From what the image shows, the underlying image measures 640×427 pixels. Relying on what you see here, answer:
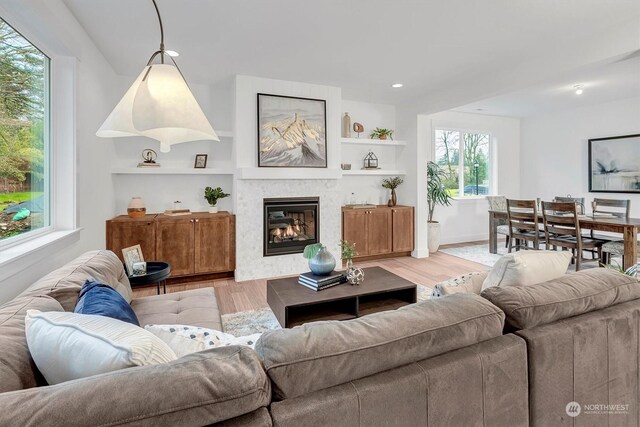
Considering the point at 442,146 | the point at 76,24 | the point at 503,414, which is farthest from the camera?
the point at 442,146

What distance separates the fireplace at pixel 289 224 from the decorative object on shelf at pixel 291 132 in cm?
51

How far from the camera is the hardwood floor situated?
3.48m

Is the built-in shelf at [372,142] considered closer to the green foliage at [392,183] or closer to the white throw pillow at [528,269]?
the green foliage at [392,183]

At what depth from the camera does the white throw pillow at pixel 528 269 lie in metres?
1.50

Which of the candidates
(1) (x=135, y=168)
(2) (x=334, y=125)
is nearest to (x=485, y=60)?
(2) (x=334, y=125)

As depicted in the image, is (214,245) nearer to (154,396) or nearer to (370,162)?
(370,162)

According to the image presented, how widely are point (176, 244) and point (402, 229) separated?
342 cm

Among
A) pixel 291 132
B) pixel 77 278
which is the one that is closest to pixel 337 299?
pixel 77 278

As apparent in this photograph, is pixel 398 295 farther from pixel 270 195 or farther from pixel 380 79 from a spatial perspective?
pixel 380 79

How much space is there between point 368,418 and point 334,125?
420cm

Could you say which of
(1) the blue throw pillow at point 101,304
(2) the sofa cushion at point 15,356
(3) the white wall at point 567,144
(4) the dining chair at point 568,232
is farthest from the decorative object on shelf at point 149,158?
(3) the white wall at point 567,144

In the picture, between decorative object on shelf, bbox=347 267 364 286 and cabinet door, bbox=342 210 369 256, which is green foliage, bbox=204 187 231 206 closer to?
cabinet door, bbox=342 210 369 256

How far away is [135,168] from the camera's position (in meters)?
4.07
